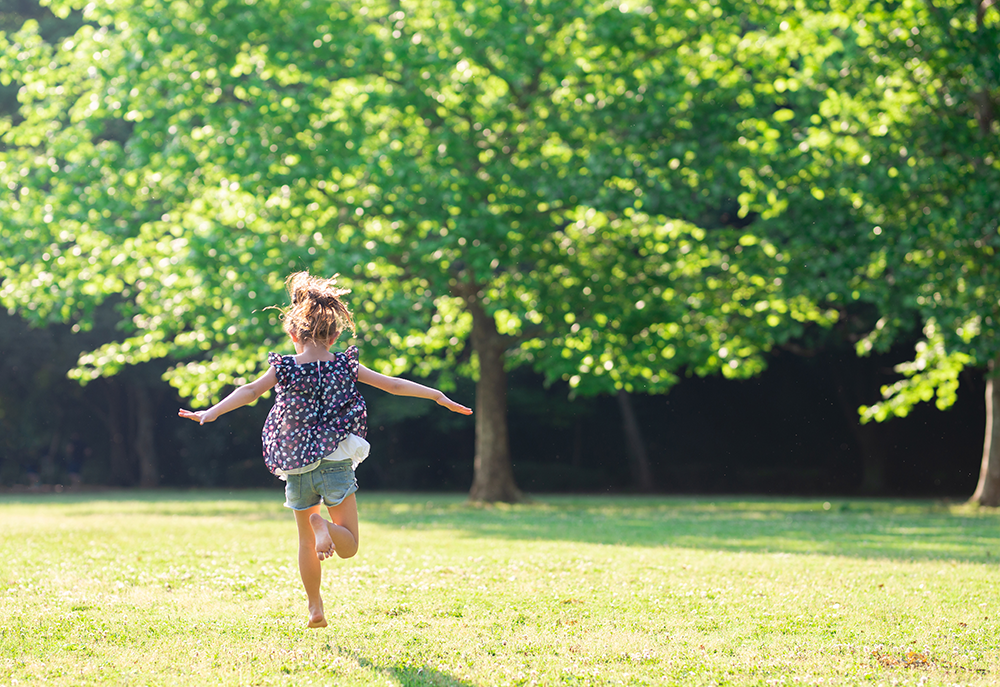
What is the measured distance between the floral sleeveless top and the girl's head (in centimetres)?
17

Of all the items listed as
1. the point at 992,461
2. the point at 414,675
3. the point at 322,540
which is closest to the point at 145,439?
the point at 992,461

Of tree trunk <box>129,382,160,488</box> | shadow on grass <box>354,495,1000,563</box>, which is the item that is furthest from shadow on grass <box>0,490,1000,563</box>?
A: tree trunk <box>129,382,160,488</box>

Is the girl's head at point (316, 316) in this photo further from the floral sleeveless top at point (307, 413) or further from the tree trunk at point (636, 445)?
the tree trunk at point (636, 445)

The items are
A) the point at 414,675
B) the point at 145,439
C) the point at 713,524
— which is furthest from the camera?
the point at 145,439

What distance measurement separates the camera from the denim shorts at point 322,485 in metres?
5.83

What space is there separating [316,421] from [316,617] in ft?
3.75

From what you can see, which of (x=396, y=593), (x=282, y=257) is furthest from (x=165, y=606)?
(x=282, y=257)

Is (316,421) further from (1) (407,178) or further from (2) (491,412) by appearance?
(2) (491,412)

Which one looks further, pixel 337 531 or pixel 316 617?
pixel 316 617

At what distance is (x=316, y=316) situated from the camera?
593 centimetres

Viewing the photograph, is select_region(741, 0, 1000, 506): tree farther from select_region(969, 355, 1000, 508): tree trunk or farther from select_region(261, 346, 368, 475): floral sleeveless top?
select_region(261, 346, 368, 475): floral sleeveless top

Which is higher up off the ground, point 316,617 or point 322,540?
point 322,540

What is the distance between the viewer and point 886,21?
19062mm

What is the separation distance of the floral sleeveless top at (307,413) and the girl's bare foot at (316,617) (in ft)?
2.81
